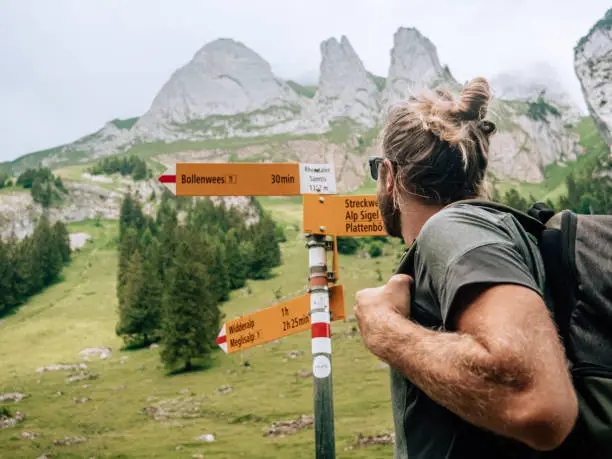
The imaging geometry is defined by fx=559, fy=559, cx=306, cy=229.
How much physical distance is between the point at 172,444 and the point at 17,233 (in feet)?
433

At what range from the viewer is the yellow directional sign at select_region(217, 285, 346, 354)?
5.21m

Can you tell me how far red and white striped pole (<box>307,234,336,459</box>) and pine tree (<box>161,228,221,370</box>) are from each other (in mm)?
46409

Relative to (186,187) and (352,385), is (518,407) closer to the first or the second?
(186,187)

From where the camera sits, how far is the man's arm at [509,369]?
1.65 meters

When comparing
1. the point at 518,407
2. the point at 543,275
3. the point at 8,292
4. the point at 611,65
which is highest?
the point at 611,65

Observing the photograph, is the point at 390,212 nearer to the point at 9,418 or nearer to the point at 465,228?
the point at 465,228

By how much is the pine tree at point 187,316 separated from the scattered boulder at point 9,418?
13151mm

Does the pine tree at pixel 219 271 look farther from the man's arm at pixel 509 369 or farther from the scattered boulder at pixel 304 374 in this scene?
the man's arm at pixel 509 369

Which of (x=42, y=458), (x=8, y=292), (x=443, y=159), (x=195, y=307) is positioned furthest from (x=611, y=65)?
(x=443, y=159)

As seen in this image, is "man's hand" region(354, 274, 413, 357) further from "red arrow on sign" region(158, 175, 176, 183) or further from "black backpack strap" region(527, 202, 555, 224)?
"red arrow on sign" region(158, 175, 176, 183)

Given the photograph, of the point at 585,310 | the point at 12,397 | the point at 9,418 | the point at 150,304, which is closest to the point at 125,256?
the point at 150,304

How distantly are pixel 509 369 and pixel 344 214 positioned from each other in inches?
145

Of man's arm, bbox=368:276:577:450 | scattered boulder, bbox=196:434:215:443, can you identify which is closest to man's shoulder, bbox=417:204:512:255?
man's arm, bbox=368:276:577:450

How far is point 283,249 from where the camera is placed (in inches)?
4380
